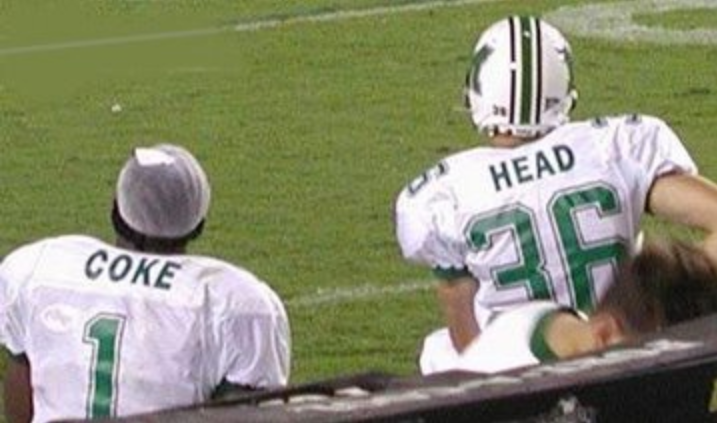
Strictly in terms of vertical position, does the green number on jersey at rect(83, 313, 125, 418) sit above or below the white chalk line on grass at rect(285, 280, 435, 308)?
above

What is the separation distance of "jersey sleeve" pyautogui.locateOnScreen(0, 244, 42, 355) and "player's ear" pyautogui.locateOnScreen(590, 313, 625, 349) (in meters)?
1.58

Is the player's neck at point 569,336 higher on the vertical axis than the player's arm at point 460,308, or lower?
higher

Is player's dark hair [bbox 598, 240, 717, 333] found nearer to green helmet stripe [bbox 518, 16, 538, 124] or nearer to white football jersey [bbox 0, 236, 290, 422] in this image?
white football jersey [bbox 0, 236, 290, 422]

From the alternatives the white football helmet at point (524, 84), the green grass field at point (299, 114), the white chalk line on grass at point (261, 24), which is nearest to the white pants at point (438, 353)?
the white football helmet at point (524, 84)

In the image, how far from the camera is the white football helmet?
6246 millimetres

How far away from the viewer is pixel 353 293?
30.3ft

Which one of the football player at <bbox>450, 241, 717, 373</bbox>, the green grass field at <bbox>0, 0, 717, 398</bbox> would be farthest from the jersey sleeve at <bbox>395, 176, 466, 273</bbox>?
the green grass field at <bbox>0, 0, 717, 398</bbox>

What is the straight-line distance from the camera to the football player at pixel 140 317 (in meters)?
5.30

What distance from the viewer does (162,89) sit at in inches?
508

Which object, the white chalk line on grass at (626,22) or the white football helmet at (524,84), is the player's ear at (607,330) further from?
the white chalk line on grass at (626,22)

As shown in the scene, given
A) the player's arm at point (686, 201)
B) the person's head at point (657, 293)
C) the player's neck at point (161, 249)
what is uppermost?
the person's head at point (657, 293)

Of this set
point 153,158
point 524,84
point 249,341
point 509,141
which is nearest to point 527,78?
point 524,84

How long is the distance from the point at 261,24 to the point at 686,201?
853 cm

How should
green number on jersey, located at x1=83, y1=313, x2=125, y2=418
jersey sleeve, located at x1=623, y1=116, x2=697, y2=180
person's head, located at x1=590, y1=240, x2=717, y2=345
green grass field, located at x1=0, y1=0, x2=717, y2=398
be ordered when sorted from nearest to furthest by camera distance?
person's head, located at x1=590, y1=240, x2=717, y2=345 → green number on jersey, located at x1=83, y1=313, x2=125, y2=418 → jersey sleeve, located at x1=623, y1=116, x2=697, y2=180 → green grass field, located at x1=0, y1=0, x2=717, y2=398
